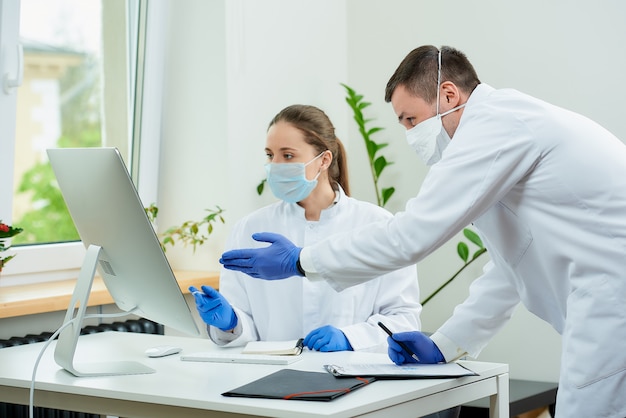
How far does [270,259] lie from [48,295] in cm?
108

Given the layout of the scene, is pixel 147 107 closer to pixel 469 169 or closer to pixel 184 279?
pixel 184 279

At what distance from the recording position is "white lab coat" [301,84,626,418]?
5.32 feet

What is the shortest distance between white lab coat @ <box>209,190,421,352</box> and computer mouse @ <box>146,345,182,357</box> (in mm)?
259

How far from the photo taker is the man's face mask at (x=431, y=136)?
1922 millimetres

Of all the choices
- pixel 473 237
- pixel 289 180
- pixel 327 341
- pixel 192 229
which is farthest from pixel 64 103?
pixel 473 237

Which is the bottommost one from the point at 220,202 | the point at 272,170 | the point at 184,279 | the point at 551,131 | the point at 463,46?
the point at 184,279

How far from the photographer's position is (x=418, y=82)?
192cm

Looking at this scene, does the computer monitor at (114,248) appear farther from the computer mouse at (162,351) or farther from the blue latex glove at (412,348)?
the blue latex glove at (412,348)

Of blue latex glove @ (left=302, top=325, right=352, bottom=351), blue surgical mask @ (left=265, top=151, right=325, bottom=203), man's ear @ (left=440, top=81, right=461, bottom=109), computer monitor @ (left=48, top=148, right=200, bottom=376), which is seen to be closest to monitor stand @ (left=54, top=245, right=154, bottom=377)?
computer monitor @ (left=48, top=148, right=200, bottom=376)

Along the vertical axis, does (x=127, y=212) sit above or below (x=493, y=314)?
above

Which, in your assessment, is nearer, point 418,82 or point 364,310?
point 418,82

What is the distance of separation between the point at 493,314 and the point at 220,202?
5.02 feet

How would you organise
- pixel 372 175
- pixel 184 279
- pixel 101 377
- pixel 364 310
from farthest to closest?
pixel 372 175
pixel 184 279
pixel 364 310
pixel 101 377

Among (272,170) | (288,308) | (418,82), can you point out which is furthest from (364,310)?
(418,82)
